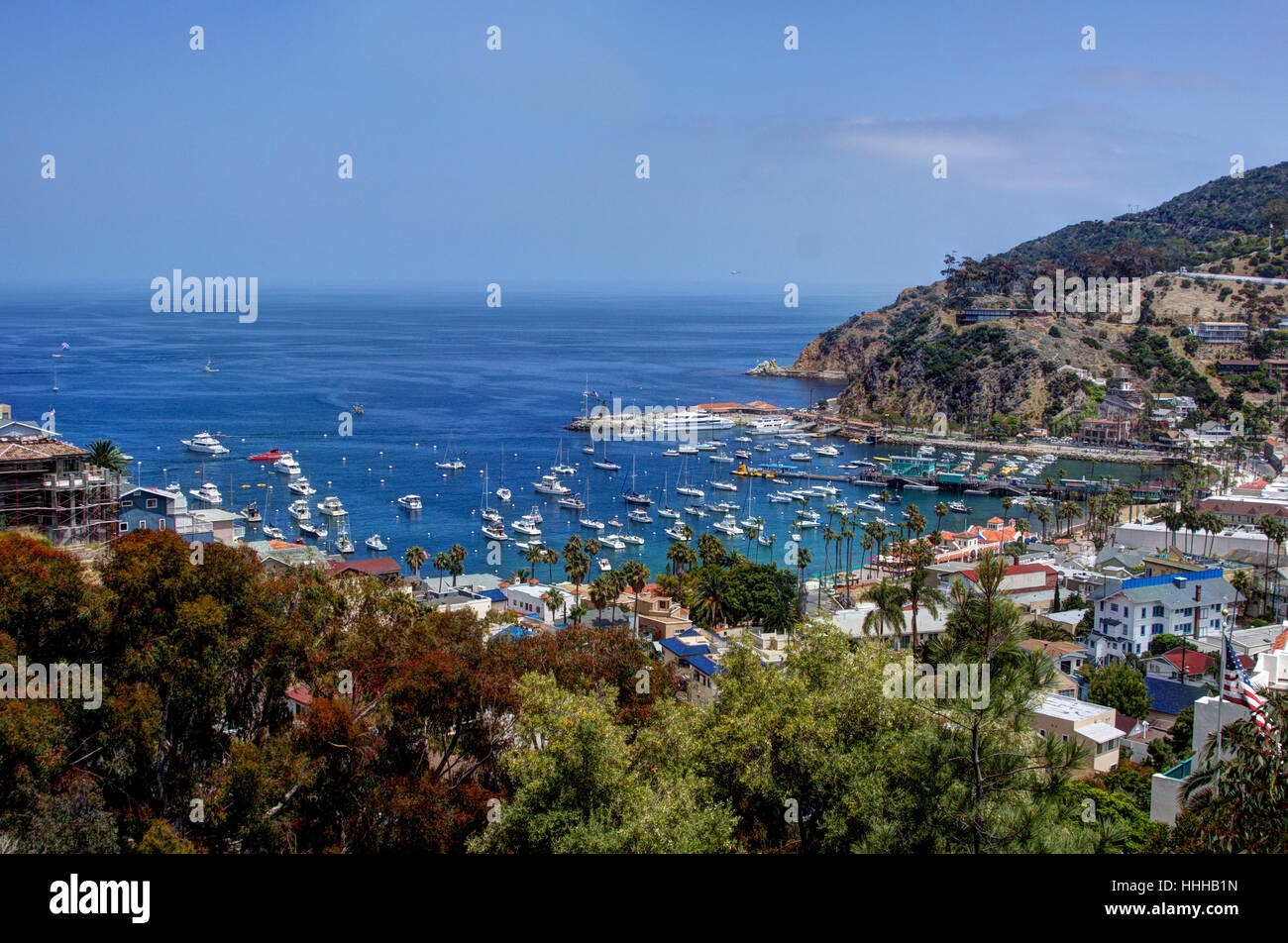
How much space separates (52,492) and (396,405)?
219 ft

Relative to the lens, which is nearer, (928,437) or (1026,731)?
(1026,731)

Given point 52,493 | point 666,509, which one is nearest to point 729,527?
point 666,509

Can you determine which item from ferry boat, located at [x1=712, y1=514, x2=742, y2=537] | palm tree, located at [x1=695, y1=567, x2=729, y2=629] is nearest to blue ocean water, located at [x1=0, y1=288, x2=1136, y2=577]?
ferry boat, located at [x1=712, y1=514, x2=742, y2=537]

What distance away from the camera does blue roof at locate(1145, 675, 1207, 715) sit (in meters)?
22.5

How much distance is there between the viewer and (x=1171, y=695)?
22906 millimetres

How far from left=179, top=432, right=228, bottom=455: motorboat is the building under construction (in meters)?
41.3

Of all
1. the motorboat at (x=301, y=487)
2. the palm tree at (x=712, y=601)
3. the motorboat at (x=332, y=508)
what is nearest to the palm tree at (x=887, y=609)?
the palm tree at (x=712, y=601)

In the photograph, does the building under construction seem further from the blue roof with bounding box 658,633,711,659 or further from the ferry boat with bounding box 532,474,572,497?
the ferry boat with bounding box 532,474,572,497

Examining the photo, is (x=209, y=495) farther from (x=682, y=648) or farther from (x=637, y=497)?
(x=682, y=648)

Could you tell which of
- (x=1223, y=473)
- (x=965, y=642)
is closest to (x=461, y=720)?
(x=965, y=642)

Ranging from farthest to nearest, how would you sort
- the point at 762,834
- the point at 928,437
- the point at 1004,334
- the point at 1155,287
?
the point at 1155,287 → the point at 1004,334 → the point at 928,437 → the point at 762,834
